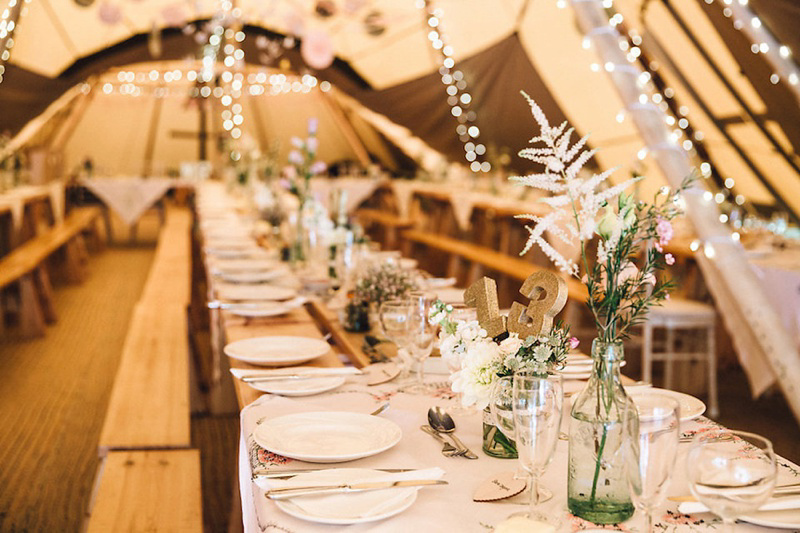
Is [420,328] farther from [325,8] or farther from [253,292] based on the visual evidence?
[325,8]

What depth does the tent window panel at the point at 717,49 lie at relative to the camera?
17.3 feet

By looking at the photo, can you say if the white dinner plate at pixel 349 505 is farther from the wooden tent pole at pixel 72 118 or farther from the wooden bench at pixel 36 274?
the wooden tent pole at pixel 72 118

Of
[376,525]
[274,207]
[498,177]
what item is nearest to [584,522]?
[376,525]

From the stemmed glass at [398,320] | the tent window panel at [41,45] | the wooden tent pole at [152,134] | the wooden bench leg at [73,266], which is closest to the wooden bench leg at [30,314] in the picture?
the wooden bench leg at [73,266]

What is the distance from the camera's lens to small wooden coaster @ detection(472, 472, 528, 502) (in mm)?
1255

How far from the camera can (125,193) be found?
10289 mm

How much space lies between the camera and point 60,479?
3127 millimetres

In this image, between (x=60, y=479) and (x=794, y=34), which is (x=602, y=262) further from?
(x=794, y=34)

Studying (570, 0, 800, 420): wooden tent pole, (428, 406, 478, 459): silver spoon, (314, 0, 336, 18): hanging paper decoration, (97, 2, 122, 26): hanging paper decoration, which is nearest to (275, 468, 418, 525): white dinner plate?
(428, 406, 478, 459): silver spoon

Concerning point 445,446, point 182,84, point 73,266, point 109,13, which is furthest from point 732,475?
point 182,84

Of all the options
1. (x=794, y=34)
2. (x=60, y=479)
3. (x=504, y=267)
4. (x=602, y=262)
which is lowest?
(x=60, y=479)

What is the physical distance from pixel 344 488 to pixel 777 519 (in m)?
0.62

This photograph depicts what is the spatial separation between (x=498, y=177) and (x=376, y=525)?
7180 millimetres

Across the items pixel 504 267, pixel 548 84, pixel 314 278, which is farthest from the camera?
pixel 548 84
